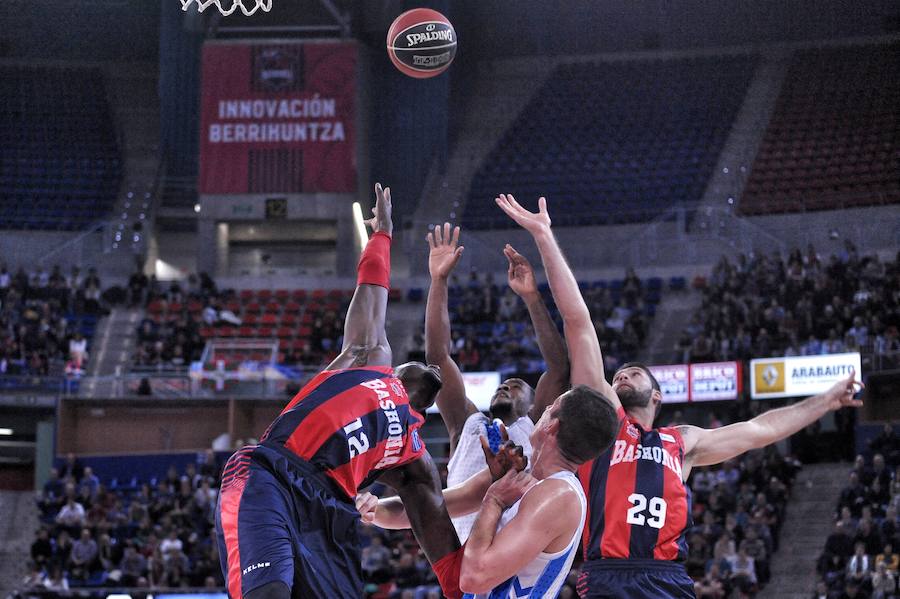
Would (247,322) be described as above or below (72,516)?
above

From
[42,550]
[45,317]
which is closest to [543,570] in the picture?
[42,550]

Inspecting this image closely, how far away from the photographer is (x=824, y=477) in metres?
22.5

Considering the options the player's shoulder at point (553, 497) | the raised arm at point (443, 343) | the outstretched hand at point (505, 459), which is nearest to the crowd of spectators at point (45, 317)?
the raised arm at point (443, 343)

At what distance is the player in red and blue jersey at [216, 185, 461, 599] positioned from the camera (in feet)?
15.6

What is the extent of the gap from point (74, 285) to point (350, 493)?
26.0m

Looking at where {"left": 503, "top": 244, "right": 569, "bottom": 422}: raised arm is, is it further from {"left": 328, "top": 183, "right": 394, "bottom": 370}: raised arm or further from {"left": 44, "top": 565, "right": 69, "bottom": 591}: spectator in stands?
{"left": 44, "top": 565, "right": 69, "bottom": 591}: spectator in stands

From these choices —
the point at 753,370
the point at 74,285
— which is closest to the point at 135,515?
the point at 74,285

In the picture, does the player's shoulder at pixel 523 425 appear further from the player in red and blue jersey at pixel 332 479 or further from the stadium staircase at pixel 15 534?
the stadium staircase at pixel 15 534

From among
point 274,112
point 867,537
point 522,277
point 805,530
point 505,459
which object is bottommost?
point 805,530

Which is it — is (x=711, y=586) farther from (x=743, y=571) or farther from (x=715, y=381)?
(x=715, y=381)

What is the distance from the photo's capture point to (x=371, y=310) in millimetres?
5758

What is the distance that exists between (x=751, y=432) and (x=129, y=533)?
58.3 feet

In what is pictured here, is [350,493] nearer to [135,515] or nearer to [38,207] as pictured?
[135,515]

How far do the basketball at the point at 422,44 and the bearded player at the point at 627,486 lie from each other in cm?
585
